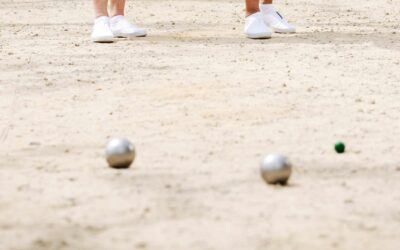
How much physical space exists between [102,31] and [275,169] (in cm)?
449

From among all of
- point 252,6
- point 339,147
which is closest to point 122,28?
point 252,6

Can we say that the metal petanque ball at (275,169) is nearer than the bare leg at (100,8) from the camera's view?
Yes

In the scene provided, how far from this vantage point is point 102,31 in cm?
823

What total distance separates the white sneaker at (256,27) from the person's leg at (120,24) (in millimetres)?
950

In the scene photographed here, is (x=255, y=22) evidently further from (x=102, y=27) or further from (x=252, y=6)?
(x=102, y=27)

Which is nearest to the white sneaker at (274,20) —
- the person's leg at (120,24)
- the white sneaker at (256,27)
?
the white sneaker at (256,27)

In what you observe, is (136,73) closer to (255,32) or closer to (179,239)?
(255,32)

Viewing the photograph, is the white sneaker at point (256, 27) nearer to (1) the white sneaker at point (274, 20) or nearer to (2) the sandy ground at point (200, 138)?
(2) the sandy ground at point (200, 138)

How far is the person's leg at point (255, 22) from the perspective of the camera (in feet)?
27.7

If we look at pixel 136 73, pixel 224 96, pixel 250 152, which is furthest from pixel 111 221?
pixel 136 73

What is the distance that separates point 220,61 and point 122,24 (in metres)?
1.58

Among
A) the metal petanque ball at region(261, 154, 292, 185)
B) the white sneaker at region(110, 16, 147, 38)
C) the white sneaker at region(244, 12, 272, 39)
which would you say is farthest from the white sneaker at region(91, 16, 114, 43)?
the metal petanque ball at region(261, 154, 292, 185)

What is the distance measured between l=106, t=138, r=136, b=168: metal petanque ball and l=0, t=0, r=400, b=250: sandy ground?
56 mm

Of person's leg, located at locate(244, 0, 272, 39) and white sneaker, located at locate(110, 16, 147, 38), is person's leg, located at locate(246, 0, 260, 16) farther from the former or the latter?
white sneaker, located at locate(110, 16, 147, 38)
